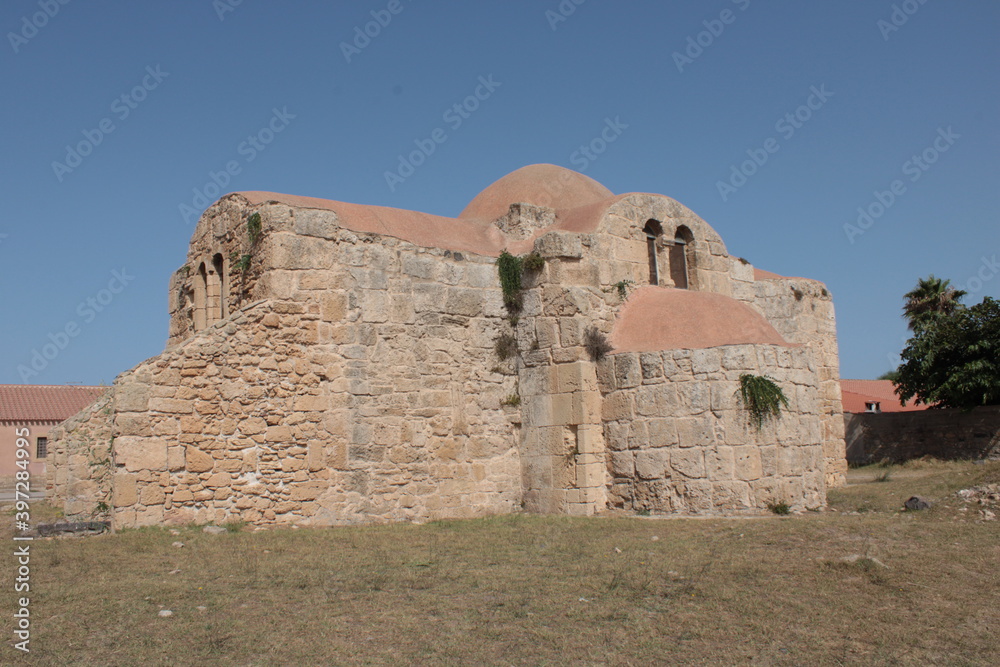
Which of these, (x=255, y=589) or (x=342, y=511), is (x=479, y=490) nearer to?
(x=342, y=511)

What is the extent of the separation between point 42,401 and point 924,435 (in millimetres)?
29760

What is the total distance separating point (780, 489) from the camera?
1023 centimetres

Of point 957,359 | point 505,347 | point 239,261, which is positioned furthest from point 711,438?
point 957,359

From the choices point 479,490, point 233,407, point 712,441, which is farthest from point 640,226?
point 233,407

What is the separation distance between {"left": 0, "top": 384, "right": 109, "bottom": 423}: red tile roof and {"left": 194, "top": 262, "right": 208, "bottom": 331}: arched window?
751 inches

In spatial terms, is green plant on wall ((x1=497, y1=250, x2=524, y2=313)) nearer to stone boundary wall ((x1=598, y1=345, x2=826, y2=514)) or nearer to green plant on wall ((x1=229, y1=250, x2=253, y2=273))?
stone boundary wall ((x1=598, y1=345, x2=826, y2=514))

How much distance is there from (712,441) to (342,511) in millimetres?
4832

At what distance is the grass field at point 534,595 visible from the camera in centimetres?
512

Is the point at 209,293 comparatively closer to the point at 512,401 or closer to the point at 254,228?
the point at 254,228

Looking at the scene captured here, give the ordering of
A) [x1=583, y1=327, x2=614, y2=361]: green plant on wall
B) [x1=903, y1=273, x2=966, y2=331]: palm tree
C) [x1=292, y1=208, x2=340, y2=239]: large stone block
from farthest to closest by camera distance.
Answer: [x1=903, y1=273, x2=966, y2=331]: palm tree → [x1=583, y1=327, x2=614, y2=361]: green plant on wall → [x1=292, y1=208, x2=340, y2=239]: large stone block

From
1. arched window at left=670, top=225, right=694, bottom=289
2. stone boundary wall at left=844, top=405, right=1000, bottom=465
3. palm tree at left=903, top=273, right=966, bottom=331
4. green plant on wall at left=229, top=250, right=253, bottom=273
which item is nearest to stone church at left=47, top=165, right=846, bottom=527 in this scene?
green plant on wall at left=229, top=250, right=253, bottom=273

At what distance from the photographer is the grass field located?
5.12 metres

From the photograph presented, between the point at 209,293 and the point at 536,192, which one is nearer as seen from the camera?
the point at 209,293

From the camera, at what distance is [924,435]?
19656 mm
